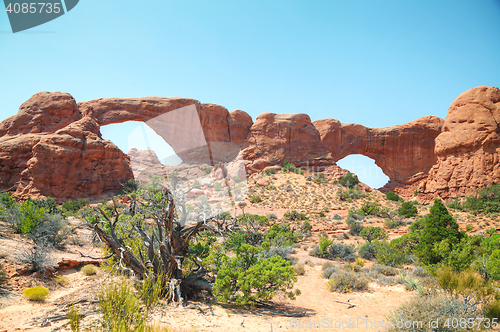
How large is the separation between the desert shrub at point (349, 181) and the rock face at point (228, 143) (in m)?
5.04

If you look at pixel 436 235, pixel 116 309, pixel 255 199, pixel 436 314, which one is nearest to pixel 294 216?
pixel 255 199

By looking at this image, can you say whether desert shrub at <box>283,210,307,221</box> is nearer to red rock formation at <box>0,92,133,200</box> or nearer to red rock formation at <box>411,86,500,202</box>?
red rock formation at <box>0,92,133,200</box>

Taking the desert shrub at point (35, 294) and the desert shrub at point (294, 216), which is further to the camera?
the desert shrub at point (294, 216)

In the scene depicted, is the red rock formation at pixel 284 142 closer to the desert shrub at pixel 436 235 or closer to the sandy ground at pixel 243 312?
the desert shrub at pixel 436 235

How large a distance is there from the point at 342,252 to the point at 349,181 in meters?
20.2

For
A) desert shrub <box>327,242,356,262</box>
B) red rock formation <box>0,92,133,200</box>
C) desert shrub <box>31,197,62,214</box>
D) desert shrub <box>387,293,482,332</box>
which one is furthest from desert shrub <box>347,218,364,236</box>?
red rock formation <box>0,92,133,200</box>

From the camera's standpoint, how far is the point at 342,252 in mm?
12109

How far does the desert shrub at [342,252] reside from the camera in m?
11.9

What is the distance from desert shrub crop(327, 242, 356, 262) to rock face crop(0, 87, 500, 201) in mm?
23213

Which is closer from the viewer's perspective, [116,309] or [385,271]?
[116,309]

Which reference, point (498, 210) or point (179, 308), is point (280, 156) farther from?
point (179, 308)

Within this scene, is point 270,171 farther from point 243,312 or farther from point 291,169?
point 243,312

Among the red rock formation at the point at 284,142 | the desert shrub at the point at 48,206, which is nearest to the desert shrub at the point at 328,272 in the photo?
the desert shrub at the point at 48,206

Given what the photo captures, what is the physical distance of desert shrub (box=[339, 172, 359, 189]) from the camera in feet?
100
